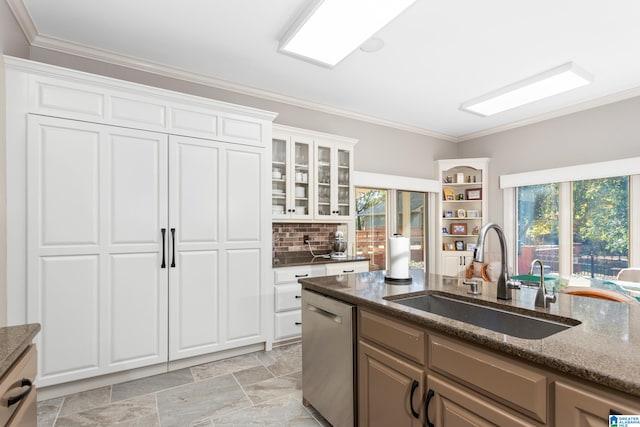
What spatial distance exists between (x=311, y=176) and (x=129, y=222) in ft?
6.55

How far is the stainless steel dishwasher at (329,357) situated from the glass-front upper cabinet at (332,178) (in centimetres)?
201

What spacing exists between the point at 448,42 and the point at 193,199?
262 centimetres

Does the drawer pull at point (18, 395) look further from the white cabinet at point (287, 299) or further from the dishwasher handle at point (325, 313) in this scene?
the white cabinet at point (287, 299)

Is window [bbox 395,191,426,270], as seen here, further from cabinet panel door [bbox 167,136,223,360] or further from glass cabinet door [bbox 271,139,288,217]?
cabinet panel door [bbox 167,136,223,360]

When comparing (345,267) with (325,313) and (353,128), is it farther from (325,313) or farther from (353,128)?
(353,128)

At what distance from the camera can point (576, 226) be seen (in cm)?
440

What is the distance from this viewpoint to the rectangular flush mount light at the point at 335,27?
84.4 inches

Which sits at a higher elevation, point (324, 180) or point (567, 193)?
point (324, 180)

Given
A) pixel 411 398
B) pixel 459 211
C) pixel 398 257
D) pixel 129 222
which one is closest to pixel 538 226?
pixel 459 211

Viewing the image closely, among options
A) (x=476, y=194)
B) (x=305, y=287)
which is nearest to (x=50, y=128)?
(x=305, y=287)

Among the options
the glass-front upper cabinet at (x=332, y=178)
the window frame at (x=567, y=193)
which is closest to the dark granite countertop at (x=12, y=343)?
the glass-front upper cabinet at (x=332, y=178)

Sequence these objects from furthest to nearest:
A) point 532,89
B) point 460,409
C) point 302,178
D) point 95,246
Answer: point 302,178 < point 532,89 < point 95,246 < point 460,409

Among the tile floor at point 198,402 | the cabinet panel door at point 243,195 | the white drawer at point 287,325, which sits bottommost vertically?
the tile floor at point 198,402

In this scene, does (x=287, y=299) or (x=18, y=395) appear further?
(x=287, y=299)
